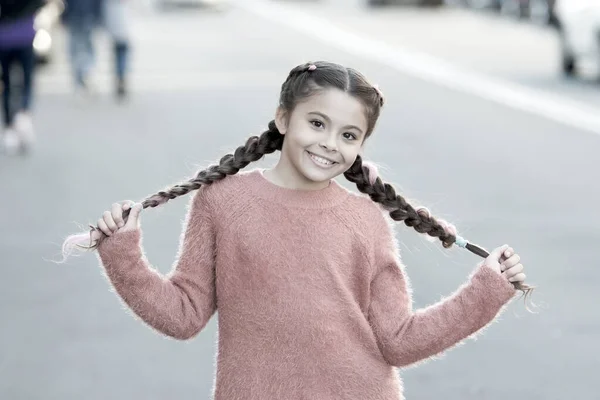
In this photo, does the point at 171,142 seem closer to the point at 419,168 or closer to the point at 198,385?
the point at 419,168

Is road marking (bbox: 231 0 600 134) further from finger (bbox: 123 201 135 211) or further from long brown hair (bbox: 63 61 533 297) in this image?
finger (bbox: 123 201 135 211)

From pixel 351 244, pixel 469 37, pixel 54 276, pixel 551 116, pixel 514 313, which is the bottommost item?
pixel 469 37

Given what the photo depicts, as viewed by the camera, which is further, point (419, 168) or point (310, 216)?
point (419, 168)

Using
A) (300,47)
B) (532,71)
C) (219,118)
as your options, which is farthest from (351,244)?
(300,47)

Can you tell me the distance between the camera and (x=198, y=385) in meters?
5.88

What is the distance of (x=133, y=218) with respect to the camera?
9.84 ft

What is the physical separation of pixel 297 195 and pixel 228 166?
0.20 metres

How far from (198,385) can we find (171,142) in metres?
7.12

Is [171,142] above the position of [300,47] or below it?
above

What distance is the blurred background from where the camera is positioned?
6199 millimetres

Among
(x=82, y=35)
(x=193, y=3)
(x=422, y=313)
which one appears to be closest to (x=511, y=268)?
(x=422, y=313)

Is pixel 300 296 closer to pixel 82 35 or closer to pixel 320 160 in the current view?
pixel 320 160

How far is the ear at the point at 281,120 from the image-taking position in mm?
3111

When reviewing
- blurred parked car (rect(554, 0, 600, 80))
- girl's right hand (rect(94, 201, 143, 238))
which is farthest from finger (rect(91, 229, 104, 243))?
blurred parked car (rect(554, 0, 600, 80))
